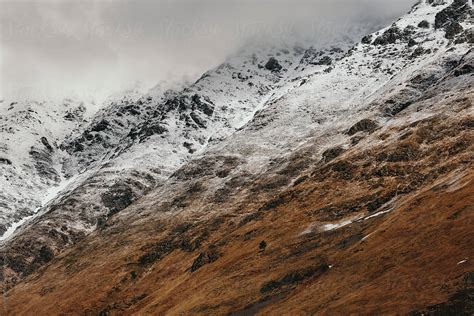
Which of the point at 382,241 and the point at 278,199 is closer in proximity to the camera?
the point at 382,241

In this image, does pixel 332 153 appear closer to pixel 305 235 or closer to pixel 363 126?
pixel 363 126

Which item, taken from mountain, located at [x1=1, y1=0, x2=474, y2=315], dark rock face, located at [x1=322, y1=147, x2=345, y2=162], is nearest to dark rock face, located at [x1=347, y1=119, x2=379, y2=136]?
mountain, located at [x1=1, y1=0, x2=474, y2=315]

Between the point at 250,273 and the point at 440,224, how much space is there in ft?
96.5

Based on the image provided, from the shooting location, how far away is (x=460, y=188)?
248 ft

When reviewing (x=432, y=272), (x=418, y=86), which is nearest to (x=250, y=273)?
(x=432, y=272)

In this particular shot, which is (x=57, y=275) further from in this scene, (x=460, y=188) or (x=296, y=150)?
(x=460, y=188)

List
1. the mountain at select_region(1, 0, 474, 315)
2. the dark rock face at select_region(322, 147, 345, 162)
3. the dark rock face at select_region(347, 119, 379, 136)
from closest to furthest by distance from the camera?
the mountain at select_region(1, 0, 474, 315), the dark rock face at select_region(322, 147, 345, 162), the dark rock face at select_region(347, 119, 379, 136)

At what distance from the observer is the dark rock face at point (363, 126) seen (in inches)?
6765

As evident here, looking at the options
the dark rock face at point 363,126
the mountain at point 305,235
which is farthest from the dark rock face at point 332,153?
the dark rock face at point 363,126

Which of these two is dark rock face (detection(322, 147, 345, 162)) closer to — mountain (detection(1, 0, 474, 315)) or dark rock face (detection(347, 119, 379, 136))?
mountain (detection(1, 0, 474, 315))

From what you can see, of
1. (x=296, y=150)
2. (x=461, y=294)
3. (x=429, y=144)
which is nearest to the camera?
(x=461, y=294)

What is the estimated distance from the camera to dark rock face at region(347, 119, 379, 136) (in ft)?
564

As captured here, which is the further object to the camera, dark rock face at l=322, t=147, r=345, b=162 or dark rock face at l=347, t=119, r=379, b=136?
dark rock face at l=347, t=119, r=379, b=136

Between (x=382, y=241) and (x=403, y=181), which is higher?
(x=382, y=241)
